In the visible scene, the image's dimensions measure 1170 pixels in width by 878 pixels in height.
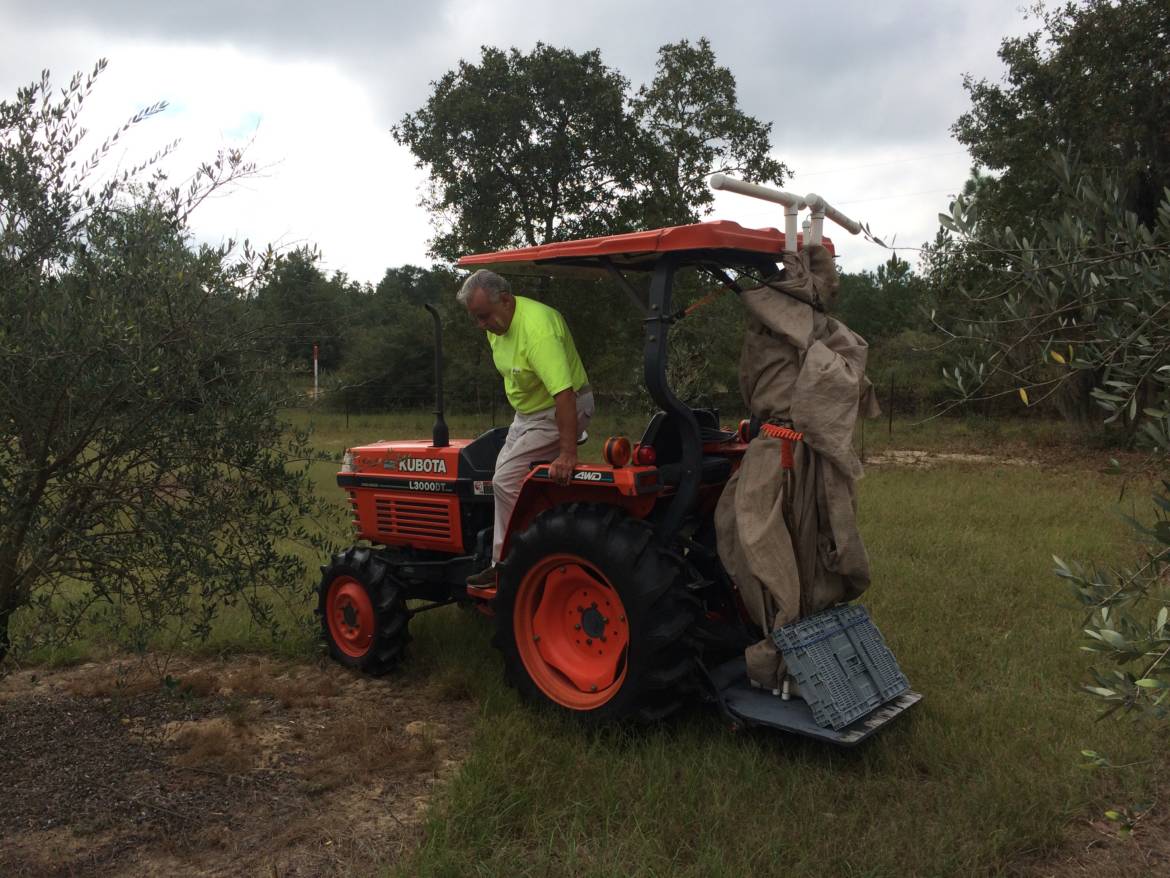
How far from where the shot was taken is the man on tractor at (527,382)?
13.0 feet

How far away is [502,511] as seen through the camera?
4320 mm

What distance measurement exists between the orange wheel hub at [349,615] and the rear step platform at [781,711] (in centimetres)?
Result: 192

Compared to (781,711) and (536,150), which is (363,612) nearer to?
(781,711)

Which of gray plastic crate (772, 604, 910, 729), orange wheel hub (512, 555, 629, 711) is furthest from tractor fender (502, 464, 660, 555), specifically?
gray plastic crate (772, 604, 910, 729)

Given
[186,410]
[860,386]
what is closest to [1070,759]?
[860,386]

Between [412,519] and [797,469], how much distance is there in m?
2.32

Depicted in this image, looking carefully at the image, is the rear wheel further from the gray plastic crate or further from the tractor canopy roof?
the gray plastic crate

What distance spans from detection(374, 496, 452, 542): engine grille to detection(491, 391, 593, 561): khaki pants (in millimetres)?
661

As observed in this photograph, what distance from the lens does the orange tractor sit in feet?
12.0

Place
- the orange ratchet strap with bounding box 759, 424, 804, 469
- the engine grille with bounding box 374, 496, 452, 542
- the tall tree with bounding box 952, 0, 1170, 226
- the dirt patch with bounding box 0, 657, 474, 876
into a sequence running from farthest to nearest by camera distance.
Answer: the tall tree with bounding box 952, 0, 1170, 226
the engine grille with bounding box 374, 496, 452, 542
the orange ratchet strap with bounding box 759, 424, 804, 469
the dirt patch with bounding box 0, 657, 474, 876

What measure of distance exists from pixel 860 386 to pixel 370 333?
29184 millimetres

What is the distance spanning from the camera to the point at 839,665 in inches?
141

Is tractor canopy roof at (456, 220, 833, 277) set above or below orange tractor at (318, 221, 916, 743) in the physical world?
above

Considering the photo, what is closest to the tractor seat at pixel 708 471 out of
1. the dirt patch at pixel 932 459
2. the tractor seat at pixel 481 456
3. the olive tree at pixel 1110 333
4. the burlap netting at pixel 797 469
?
the burlap netting at pixel 797 469
